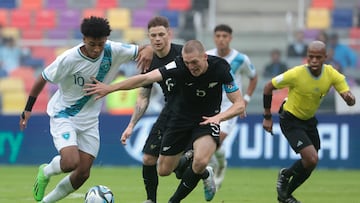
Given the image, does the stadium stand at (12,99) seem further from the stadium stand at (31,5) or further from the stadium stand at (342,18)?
the stadium stand at (342,18)

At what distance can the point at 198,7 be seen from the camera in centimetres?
2403

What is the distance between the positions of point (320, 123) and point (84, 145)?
934cm

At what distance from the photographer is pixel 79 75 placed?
34.6 ft

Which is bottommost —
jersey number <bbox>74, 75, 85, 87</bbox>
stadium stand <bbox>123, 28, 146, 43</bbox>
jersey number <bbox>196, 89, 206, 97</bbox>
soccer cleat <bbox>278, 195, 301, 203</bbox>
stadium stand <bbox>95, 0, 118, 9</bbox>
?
soccer cleat <bbox>278, 195, 301, 203</bbox>

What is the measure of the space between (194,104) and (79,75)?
54.3 inches

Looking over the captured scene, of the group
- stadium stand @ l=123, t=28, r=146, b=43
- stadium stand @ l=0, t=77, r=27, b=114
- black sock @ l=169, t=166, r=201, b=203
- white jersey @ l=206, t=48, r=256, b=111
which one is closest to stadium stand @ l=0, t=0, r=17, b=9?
stadium stand @ l=123, t=28, r=146, b=43

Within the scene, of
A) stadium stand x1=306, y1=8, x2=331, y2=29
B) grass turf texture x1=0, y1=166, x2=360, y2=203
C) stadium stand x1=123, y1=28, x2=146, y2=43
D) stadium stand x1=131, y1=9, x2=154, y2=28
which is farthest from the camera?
stadium stand x1=131, y1=9, x2=154, y2=28

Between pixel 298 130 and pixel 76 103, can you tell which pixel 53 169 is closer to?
pixel 76 103

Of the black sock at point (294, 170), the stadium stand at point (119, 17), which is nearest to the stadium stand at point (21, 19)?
the stadium stand at point (119, 17)

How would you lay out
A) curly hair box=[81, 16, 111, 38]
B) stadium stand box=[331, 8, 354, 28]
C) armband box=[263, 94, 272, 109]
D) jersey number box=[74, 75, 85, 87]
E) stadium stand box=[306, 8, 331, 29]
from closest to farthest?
curly hair box=[81, 16, 111, 38] < jersey number box=[74, 75, 85, 87] < armband box=[263, 94, 272, 109] < stadium stand box=[331, 8, 354, 28] < stadium stand box=[306, 8, 331, 29]

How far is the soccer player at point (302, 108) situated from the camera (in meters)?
11.8

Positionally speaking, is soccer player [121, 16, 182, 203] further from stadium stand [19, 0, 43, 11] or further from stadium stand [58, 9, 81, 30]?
stadium stand [19, 0, 43, 11]

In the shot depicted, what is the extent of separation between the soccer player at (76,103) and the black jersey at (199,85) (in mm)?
552

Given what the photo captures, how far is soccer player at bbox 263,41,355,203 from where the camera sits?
11828 millimetres
